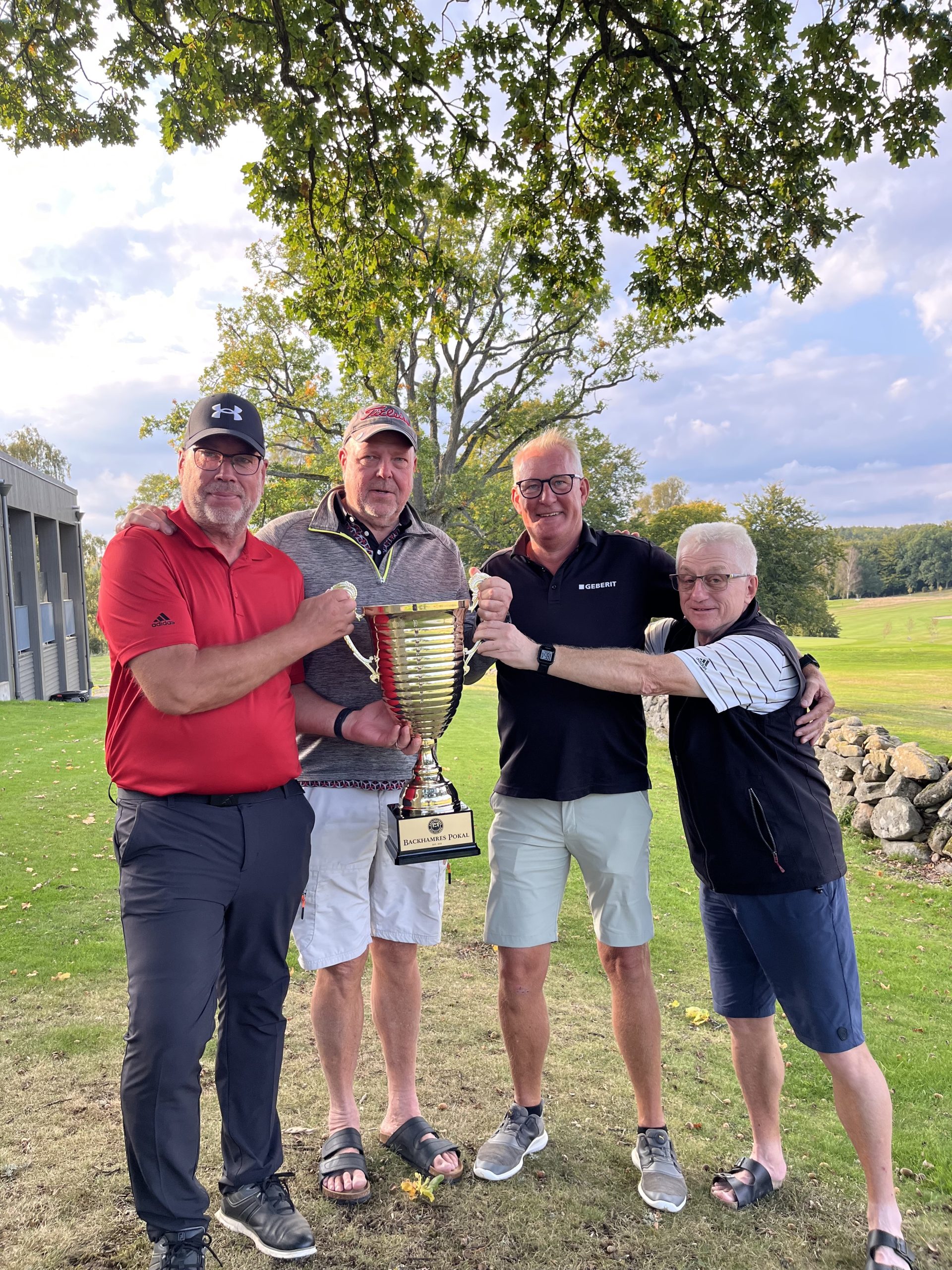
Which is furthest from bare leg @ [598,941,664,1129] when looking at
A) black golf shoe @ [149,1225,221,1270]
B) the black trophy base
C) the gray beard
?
the gray beard

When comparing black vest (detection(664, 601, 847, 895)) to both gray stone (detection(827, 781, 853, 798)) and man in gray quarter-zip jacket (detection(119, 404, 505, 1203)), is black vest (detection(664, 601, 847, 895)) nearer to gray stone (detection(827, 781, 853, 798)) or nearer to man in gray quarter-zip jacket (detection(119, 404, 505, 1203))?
man in gray quarter-zip jacket (detection(119, 404, 505, 1203))

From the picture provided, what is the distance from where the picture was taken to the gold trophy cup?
2.98m

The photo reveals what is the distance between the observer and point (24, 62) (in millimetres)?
8094

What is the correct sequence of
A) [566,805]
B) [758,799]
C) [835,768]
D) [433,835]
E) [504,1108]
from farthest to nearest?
[835,768], [504,1108], [566,805], [433,835], [758,799]

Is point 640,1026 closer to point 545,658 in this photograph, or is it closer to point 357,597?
point 545,658

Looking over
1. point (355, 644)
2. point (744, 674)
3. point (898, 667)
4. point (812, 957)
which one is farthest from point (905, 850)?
point (898, 667)

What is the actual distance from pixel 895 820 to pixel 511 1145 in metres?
7.03

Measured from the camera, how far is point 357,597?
3.38m

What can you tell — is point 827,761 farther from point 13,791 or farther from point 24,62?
point 24,62

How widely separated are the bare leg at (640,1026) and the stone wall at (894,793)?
17.6 ft

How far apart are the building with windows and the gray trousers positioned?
851 inches

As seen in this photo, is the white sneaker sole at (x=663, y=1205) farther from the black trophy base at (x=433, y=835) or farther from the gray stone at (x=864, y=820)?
the gray stone at (x=864, y=820)

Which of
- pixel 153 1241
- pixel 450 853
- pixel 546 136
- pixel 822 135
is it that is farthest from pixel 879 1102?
pixel 546 136

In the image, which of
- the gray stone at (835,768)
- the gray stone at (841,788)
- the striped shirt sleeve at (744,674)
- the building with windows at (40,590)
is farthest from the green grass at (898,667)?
the building with windows at (40,590)
